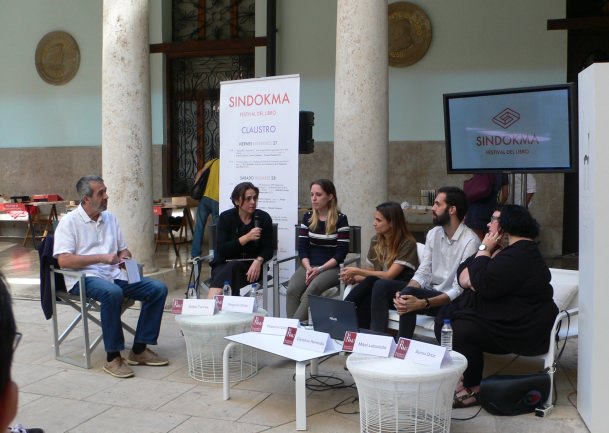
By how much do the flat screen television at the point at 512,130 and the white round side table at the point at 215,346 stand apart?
2.11 meters

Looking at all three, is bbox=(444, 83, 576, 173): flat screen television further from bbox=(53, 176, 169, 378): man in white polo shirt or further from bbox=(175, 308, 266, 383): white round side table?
bbox=(53, 176, 169, 378): man in white polo shirt

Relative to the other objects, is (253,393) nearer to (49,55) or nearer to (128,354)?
(128,354)

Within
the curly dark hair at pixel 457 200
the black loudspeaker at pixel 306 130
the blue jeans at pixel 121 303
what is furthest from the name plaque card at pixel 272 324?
the black loudspeaker at pixel 306 130

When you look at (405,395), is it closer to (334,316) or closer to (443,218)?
(334,316)

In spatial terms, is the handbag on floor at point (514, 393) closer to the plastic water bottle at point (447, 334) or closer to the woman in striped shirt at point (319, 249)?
the plastic water bottle at point (447, 334)

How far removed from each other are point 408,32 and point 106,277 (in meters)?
6.96

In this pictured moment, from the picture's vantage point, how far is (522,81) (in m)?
10.4

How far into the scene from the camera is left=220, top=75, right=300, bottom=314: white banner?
652 cm

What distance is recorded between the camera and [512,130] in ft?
17.9

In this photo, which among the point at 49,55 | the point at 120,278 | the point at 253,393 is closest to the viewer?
the point at 253,393

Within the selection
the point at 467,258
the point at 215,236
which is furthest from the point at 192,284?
the point at 467,258

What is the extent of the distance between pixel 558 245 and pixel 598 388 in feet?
22.6

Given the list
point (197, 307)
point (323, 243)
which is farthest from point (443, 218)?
point (197, 307)

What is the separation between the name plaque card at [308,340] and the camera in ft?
13.9
